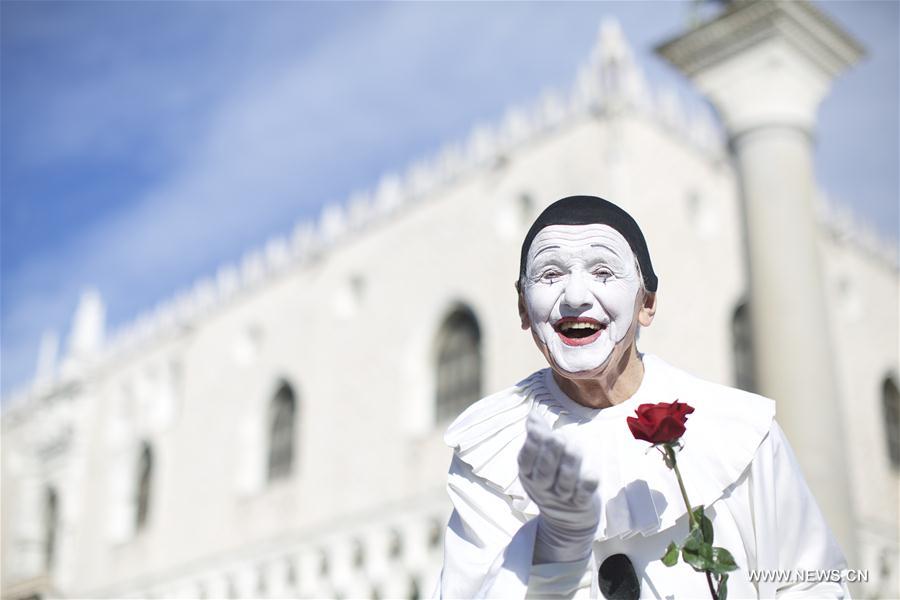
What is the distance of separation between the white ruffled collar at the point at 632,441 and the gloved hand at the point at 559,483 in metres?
0.11

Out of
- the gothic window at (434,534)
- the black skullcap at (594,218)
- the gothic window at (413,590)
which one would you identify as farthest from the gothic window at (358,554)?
the black skullcap at (594,218)

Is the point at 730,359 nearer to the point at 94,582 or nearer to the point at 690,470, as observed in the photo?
the point at 690,470

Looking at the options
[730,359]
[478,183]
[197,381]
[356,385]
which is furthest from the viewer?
[197,381]

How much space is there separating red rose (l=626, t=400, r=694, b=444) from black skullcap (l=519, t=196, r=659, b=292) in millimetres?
387

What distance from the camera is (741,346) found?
38.4 feet

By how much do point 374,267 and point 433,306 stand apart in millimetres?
1408

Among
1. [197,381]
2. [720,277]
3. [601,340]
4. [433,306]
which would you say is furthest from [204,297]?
[601,340]

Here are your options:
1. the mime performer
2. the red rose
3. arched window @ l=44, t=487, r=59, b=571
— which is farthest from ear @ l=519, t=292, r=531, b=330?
arched window @ l=44, t=487, r=59, b=571

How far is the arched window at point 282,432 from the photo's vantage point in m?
14.2

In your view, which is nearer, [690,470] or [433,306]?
[690,470]

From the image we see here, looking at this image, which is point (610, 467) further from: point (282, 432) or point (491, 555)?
point (282, 432)

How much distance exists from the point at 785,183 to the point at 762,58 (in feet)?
2.75

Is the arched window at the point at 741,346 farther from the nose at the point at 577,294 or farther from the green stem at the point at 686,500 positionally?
the green stem at the point at 686,500

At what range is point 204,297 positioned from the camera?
16266mm
